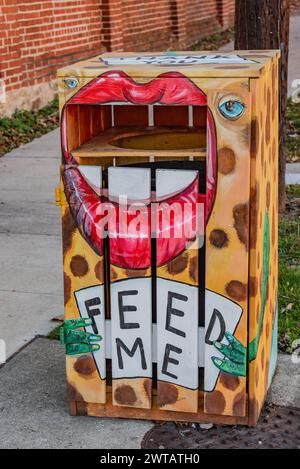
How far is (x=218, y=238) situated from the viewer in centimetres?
370

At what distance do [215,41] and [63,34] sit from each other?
24.3 ft

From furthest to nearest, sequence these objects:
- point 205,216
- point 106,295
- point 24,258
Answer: point 24,258 < point 106,295 < point 205,216

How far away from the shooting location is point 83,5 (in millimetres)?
13008

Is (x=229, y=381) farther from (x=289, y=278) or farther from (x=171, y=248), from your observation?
(x=289, y=278)

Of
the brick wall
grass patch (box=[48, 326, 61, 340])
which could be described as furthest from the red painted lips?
the brick wall

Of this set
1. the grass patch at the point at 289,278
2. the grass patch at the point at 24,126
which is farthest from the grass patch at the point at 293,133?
the grass patch at the point at 24,126

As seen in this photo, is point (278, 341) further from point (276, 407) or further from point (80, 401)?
point (80, 401)

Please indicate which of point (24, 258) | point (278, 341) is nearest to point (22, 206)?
point (24, 258)

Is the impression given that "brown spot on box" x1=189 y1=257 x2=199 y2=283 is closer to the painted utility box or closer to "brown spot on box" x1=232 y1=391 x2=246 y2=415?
the painted utility box

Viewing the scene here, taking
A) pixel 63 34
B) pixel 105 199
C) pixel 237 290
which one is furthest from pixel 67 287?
pixel 63 34

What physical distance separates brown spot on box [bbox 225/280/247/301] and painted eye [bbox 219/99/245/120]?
70 centimetres

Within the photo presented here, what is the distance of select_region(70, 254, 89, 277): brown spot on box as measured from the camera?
385 centimetres

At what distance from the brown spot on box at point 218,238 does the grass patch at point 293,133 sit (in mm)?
5929

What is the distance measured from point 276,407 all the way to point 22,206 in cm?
420
